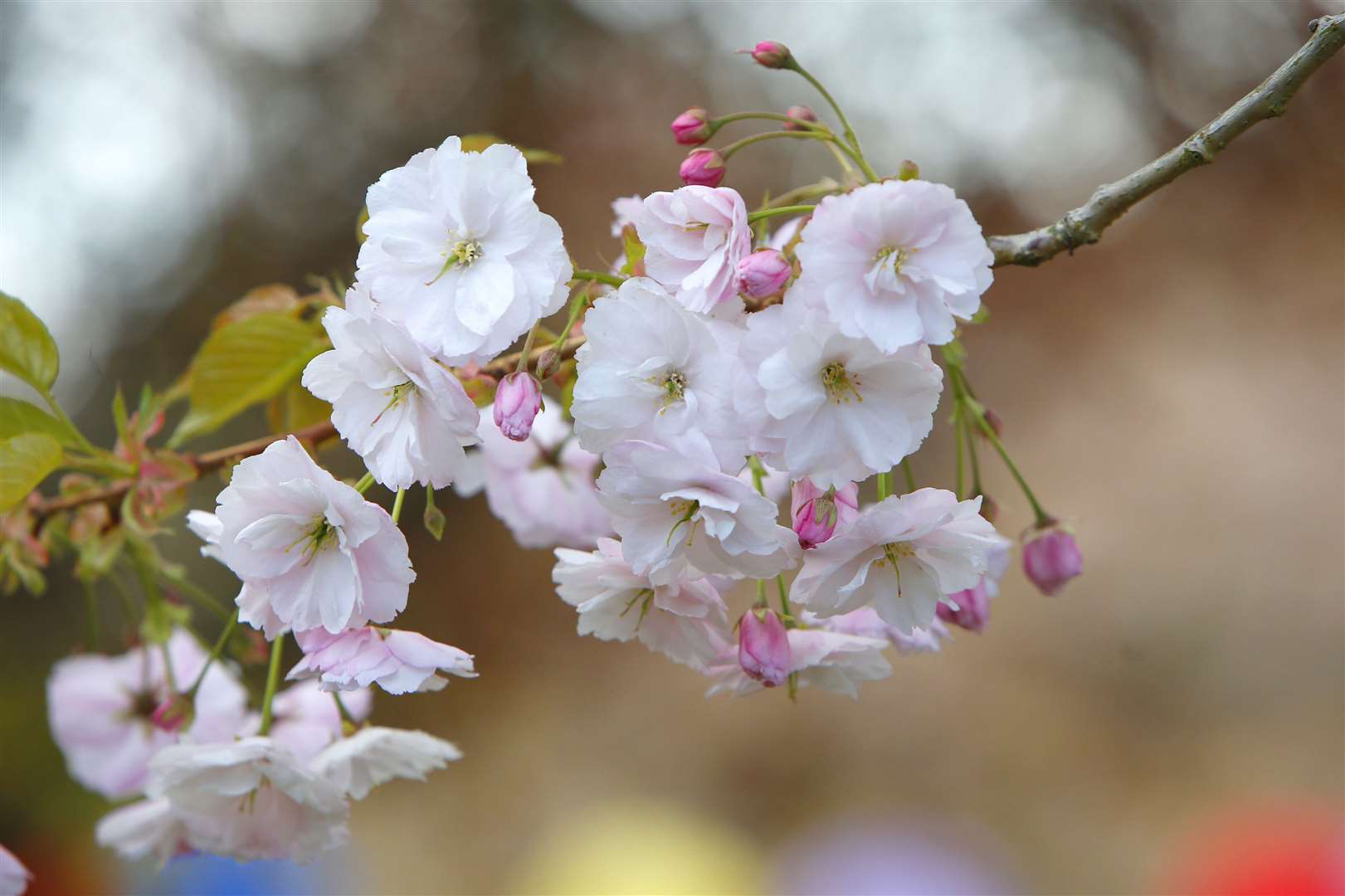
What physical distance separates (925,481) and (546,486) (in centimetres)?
194

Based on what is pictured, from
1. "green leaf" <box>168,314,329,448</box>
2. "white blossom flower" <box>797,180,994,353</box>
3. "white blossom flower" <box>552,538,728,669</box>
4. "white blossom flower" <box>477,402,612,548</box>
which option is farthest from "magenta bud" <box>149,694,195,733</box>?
"white blossom flower" <box>797,180,994,353</box>

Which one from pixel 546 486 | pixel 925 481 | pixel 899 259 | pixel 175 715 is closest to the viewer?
pixel 899 259

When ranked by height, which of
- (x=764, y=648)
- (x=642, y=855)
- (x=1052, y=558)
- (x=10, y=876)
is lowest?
(x=642, y=855)

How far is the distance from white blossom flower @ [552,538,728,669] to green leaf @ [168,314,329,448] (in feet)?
0.96

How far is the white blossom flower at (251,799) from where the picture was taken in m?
0.62

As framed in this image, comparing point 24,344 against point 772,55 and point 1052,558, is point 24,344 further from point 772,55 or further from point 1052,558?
point 1052,558

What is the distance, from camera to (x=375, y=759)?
676 mm

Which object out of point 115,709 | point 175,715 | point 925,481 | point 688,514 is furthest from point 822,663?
point 925,481

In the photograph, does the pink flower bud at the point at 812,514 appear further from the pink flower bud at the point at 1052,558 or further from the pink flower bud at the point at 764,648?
the pink flower bud at the point at 1052,558

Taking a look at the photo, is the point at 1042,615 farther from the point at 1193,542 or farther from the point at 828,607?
the point at 828,607

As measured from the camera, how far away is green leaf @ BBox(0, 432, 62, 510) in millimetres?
573

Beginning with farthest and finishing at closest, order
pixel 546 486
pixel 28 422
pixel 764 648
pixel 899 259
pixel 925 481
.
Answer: pixel 925 481 < pixel 546 486 < pixel 28 422 < pixel 764 648 < pixel 899 259

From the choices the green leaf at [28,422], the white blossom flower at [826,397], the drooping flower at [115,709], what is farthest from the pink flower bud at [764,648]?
the drooping flower at [115,709]

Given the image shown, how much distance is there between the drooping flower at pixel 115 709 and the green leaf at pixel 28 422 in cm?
33
